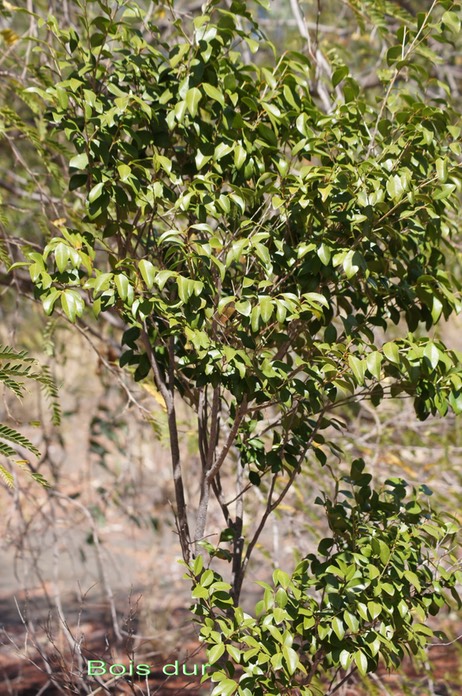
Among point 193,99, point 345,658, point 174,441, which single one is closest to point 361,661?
point 345,658

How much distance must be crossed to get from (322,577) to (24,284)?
2.21 m

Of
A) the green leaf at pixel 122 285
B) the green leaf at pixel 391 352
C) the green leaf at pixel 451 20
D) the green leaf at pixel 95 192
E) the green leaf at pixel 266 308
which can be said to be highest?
the green leaf at pixel 451 20

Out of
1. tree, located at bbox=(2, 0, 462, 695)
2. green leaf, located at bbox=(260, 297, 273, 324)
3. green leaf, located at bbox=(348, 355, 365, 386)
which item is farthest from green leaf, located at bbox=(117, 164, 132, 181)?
green leaf, located at bbox=(348, 355, 365, 386)

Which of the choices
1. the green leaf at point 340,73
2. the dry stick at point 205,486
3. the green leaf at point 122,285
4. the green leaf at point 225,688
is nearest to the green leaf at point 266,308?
the green leaf at point 122,285

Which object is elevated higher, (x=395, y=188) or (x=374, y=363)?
(x=395, y=188)

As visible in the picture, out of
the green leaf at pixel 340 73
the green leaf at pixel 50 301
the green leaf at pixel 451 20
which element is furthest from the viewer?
the green leaf at pixel 340 73

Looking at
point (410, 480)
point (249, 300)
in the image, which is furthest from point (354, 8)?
point (410, 480)

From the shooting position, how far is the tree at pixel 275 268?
1.88 m

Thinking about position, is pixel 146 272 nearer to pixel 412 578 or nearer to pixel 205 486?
pixel 205 486

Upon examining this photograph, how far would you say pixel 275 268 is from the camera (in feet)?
6.78

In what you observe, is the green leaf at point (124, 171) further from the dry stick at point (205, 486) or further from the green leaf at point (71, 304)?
the dry stick at point (205, 486)

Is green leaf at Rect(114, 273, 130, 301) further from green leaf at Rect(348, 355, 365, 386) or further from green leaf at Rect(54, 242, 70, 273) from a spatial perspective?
green leaf at Rect(348, 355, 365, 386)

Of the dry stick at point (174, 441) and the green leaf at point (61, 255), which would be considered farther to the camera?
the dry stick at point (174, 441)

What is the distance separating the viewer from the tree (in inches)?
73.9
